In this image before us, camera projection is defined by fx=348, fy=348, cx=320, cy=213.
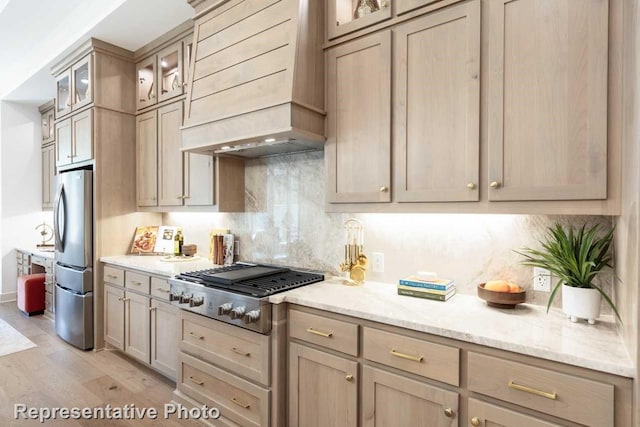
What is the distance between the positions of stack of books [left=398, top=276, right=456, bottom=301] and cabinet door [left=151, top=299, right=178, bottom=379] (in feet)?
5.73

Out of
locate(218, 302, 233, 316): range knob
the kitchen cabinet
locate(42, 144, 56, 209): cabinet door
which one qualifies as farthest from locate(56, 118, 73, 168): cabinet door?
locate(218, 302, 233, 316): range knob

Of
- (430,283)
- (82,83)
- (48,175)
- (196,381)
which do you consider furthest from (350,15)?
(48,175)

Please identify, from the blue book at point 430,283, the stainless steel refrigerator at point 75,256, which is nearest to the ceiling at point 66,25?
the stainless steel refrigerator at point 75,256

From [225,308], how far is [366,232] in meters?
1.01

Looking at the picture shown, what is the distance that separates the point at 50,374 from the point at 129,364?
23.5 inches

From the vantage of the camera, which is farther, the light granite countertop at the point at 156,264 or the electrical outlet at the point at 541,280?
the light granite countertop at the point at 156,264

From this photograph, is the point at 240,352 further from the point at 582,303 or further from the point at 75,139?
the point at 75,139

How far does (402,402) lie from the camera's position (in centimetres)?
151

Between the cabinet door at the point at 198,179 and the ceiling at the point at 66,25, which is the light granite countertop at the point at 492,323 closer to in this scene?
the cabinet door at the point at 198,179

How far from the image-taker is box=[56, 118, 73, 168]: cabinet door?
374 cm

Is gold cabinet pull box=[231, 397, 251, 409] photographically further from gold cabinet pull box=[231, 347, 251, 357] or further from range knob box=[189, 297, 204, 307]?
range knob box=[189, 297, 204, 307]

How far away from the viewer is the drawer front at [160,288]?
2737mm

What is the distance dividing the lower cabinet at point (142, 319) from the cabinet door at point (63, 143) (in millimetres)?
1402

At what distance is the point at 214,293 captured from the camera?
212 cm
